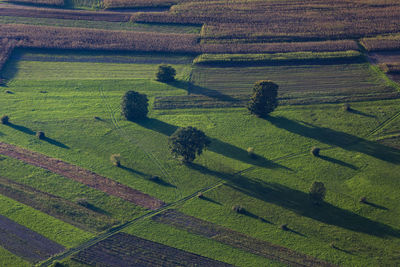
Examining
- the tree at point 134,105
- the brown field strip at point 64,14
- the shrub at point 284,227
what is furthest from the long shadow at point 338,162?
the brown field strip at point 64,14

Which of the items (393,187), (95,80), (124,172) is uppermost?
(95,80)

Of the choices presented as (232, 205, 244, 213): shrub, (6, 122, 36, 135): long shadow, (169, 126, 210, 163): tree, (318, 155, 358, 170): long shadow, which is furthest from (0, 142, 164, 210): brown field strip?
(318, 155, 358, 170): long shadow

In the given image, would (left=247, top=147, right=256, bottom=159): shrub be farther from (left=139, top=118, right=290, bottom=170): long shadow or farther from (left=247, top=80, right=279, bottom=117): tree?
(left=247, top=80, right=279, bottom=117): tree

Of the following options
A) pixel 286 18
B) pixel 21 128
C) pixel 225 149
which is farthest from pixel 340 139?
pixel 21 128

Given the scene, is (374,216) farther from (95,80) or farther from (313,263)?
(95,80)

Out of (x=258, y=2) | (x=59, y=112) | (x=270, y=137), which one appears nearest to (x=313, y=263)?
(x=270, y=137)

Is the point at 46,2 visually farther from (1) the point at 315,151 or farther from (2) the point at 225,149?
(1) the point at 315,151
